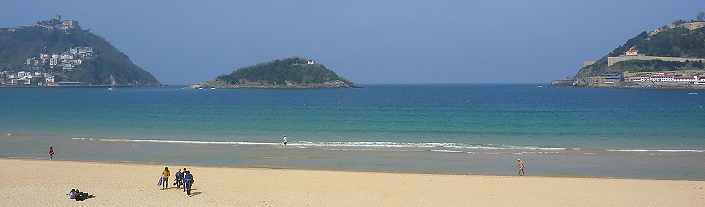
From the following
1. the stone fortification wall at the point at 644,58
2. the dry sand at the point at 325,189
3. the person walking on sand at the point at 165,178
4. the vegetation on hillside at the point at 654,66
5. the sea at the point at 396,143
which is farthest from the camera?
the stone fortification wall at the point at 644,58

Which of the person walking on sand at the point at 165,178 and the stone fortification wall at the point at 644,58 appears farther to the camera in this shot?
the stone fortification wall at the point at 644,58

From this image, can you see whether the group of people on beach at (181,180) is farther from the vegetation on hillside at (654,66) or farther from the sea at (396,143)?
the vegetation on hillside at (654,66)

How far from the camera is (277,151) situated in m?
33.3

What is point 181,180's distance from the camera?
800 inches

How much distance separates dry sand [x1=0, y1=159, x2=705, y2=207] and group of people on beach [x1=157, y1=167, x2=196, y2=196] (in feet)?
0.83

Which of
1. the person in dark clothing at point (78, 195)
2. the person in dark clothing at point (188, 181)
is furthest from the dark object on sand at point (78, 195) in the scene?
the person in dark clothing at point (188, 181)

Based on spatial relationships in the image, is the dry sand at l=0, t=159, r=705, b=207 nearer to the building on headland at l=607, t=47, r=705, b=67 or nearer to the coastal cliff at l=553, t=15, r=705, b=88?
the coastal cliff at l=553, t=15, r=705, b=88

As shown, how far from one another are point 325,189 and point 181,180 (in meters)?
4.28

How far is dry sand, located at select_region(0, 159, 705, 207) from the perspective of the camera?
60.1 feet

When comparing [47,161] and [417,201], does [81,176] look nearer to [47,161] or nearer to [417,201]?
[47,161]

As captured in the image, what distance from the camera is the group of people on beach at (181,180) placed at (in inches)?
763

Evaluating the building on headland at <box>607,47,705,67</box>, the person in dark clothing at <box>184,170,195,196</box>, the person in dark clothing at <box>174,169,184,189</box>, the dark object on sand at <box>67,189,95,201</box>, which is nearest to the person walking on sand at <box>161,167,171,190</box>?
the person in dark clothing at <box>174,169,184,189</box>

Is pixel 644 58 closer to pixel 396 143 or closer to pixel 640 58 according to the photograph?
pixel 640 58

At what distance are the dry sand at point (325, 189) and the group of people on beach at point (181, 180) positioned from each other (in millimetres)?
253
